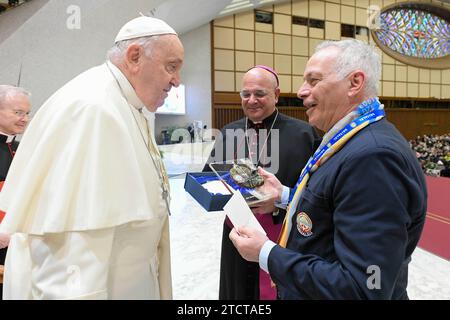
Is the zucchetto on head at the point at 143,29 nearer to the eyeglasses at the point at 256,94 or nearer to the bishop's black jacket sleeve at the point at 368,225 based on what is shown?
the bishop's black jacket sleeve at the point at 368,225

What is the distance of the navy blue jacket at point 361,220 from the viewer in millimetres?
851

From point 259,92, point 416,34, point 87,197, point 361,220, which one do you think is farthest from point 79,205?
point 416,34

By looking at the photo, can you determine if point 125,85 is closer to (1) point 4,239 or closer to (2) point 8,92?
(1) point 4,239

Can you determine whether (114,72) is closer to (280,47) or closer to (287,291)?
(287,291)

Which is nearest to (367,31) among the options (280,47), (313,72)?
(280,47)

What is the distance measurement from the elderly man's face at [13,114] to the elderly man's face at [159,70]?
4.68 feet

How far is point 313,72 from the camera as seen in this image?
113 centimetres

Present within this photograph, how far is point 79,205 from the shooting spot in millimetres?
876

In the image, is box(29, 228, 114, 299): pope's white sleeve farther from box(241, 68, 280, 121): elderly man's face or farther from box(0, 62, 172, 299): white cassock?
box(241, 68, 280, 121): elderly man's face

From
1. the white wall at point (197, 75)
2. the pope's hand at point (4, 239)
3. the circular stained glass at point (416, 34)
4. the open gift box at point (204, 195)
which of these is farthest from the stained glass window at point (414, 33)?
the pope's hand at point (4, 239)

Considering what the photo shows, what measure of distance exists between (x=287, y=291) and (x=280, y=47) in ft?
42.0

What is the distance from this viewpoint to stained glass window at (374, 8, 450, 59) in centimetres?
1523

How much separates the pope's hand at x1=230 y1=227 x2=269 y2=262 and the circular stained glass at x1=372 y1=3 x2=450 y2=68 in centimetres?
1636

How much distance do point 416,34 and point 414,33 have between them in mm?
177
